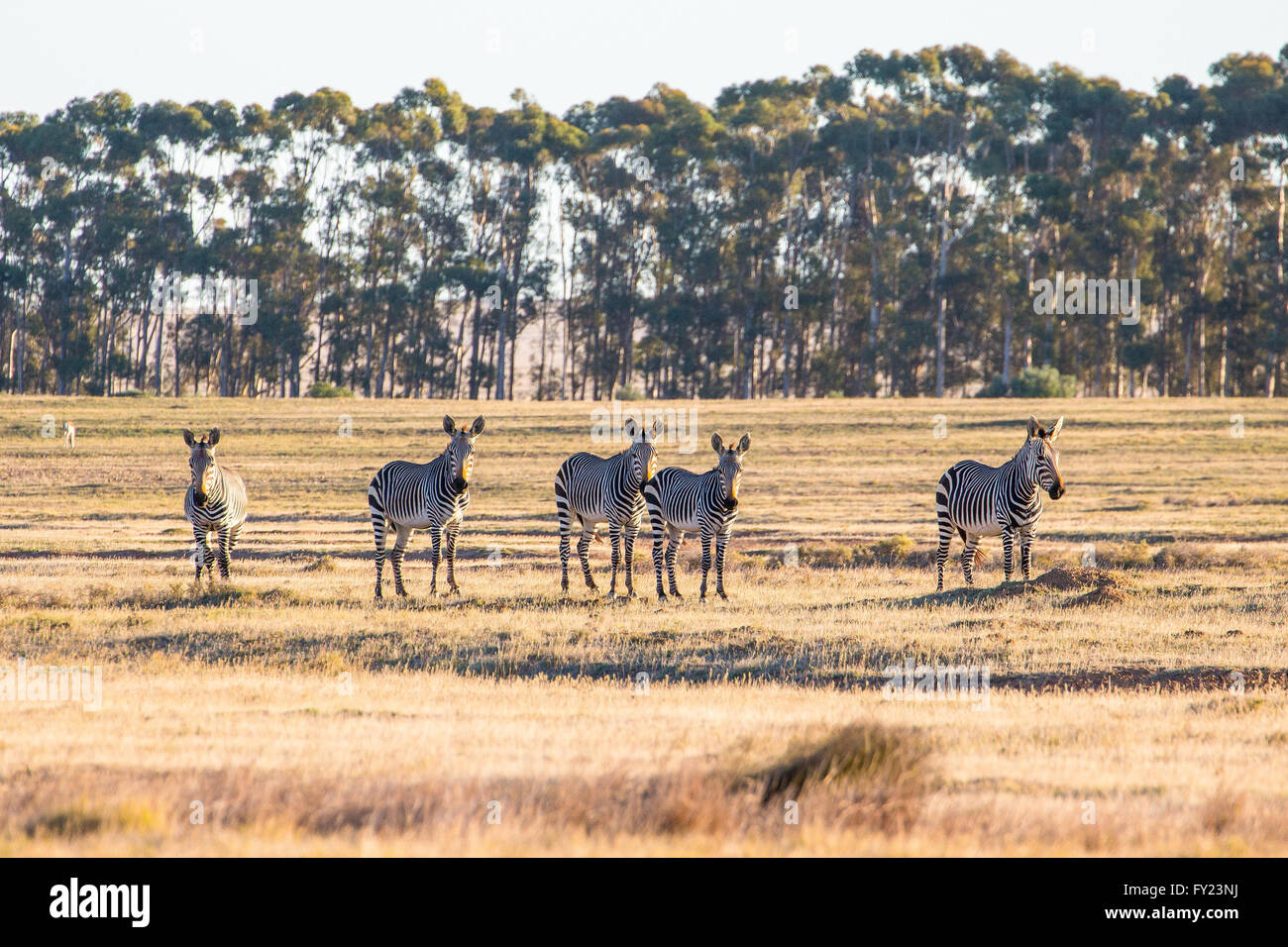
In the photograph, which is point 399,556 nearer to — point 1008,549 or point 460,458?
point 460,458

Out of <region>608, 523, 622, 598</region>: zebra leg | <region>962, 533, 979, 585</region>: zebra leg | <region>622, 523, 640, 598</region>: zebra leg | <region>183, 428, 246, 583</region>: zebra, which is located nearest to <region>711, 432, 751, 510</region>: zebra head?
<region>622, 523, 640, 598</region>: zebra leg

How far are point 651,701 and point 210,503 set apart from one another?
1144 centimetres

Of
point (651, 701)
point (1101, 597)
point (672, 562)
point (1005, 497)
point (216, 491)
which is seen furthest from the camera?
point (1005, 497)

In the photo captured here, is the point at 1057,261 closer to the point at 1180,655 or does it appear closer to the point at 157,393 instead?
the point at 157,393

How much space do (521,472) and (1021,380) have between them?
38.0m

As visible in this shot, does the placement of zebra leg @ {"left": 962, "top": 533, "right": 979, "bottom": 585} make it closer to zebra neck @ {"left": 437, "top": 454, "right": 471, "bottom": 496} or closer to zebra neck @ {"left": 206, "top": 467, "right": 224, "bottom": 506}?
zebra neck @ {"left": 437, "top": 454, "right": 471, "bottom": 496}

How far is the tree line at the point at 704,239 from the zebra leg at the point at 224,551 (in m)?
61.4

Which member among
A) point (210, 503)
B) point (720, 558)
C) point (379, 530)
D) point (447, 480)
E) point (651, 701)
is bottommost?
point (651, 701)

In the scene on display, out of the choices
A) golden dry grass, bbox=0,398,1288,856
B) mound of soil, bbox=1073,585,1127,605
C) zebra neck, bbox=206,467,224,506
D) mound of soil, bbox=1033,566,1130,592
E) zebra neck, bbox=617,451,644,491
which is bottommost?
golden dry grass, bbox=0,398,1288,856

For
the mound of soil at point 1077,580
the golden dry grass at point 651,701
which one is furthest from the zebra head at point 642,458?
the mound of soil at point 1077,580

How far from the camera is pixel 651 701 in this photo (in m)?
13.2

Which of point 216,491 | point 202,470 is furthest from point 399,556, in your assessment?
point 202,470

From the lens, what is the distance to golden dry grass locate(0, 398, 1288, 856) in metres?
8.30

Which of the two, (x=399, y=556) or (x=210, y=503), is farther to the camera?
(x=399, y=556)
